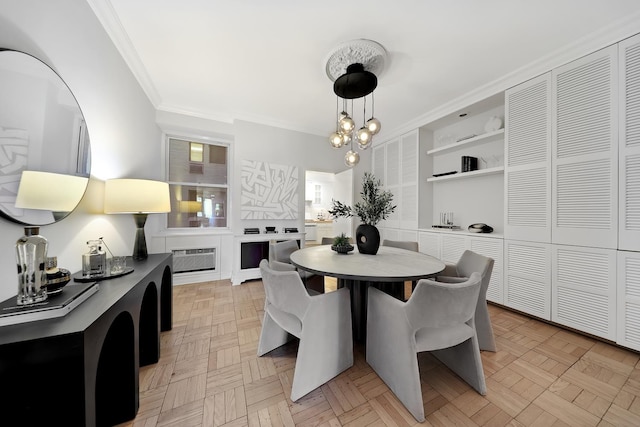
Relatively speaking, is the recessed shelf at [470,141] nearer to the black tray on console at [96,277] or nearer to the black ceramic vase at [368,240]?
the black ceramic vase at [368,240]

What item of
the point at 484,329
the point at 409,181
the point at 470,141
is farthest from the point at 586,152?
the point at 409,181

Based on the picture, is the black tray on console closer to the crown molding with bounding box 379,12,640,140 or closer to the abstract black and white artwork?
the abstract black and white artwork

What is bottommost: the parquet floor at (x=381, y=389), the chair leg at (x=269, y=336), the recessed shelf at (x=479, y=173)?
the parquet floor at (x=381, y=389)

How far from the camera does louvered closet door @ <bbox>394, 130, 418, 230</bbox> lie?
3.71 m

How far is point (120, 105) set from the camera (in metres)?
2.05

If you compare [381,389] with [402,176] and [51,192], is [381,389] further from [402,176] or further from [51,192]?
[402,176]

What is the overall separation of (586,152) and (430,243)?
75.0 inches

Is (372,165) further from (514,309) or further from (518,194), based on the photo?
(514,309)

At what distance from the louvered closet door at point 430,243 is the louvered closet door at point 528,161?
902mm

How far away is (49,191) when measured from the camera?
1127mm

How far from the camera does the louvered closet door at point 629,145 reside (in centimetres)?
175

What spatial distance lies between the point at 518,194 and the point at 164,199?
3.70m

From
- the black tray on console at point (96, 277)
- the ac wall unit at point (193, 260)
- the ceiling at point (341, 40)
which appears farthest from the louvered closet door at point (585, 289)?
the ac wall unit at point (193, 260)

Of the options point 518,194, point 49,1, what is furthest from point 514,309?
point 49,1
